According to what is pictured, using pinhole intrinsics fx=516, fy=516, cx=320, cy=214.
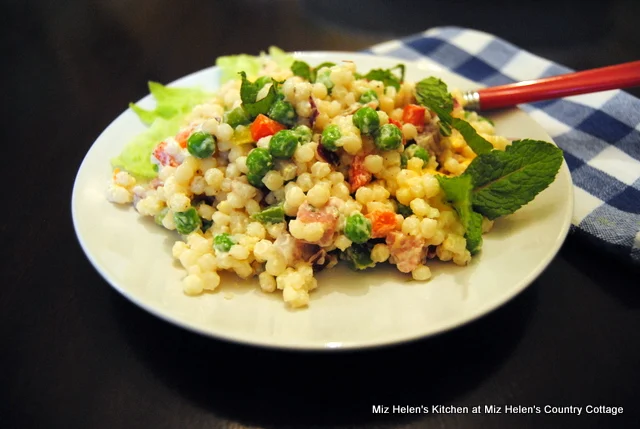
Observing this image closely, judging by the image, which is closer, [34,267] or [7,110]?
[34,267]

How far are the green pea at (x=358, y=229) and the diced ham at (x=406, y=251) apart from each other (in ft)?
0.28

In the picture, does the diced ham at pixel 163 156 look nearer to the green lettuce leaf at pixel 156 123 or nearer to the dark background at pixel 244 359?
the green lettuce leaf at pixel 156 123

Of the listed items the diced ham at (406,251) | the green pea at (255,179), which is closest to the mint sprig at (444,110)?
the diced ham at (406,251)

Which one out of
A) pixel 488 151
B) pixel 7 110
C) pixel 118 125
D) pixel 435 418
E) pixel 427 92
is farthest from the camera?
pixel 7 110

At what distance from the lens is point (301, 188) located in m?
1.55

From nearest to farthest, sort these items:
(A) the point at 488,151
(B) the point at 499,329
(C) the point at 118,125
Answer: (B) the point at 499,329, (A) the point at 488,151, (C) the point at 118,125

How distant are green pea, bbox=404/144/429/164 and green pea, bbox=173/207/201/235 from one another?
732 mm

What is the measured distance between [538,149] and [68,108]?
2333 millimetres

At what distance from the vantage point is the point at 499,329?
4.97 feet

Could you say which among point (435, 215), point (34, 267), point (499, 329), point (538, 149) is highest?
point (538, 149)

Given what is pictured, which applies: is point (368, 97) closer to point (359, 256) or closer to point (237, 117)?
point (237, 117)

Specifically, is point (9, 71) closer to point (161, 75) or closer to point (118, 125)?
point (161, 75)

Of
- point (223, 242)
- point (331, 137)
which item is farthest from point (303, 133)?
point (223, 242)


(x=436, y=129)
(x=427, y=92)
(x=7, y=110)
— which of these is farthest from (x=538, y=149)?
(x=7, y=110)
